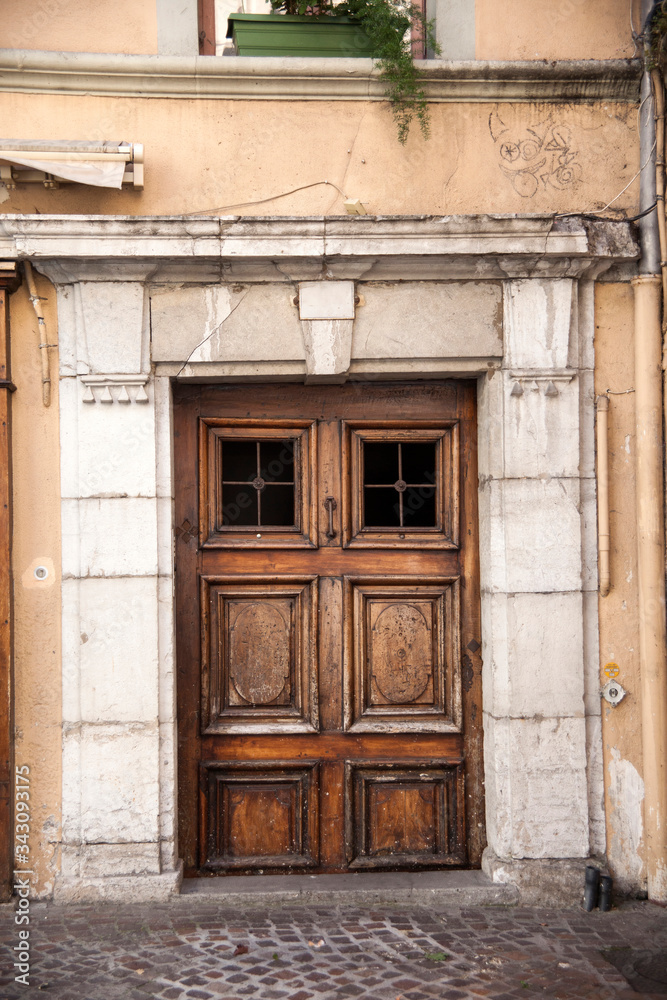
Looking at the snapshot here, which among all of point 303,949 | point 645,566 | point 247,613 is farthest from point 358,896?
point 645,566

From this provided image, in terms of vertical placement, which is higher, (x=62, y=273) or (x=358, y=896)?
(x=62, y=273)

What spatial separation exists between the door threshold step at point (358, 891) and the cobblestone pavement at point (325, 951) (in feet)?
0.18

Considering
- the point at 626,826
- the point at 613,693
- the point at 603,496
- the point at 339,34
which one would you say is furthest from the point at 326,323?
the point at 626,826

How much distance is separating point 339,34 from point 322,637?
317 cm

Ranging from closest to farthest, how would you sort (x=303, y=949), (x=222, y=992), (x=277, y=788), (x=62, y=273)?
(x=222, y=992), (x=303, y=949), (x=62, y=273), (x=277, y=788)

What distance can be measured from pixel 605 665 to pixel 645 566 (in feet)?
1.79

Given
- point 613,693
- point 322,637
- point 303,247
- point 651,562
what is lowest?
point 613,693

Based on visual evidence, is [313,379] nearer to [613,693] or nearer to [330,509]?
[330,509]

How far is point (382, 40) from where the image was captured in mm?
4113

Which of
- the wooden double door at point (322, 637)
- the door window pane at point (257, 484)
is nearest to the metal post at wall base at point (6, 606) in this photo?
the wooden double door at point (322, 637)

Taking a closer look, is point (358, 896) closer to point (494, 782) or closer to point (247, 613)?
point (494, 782)

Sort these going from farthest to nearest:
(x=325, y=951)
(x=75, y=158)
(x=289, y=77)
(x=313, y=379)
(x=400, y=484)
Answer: (x=400, y=484)
(x=313, y=379)
(x=289, y=77)
(x=75, y=158)
(x=325, y=951)

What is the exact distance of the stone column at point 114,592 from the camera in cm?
401

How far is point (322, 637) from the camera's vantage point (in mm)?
4371
